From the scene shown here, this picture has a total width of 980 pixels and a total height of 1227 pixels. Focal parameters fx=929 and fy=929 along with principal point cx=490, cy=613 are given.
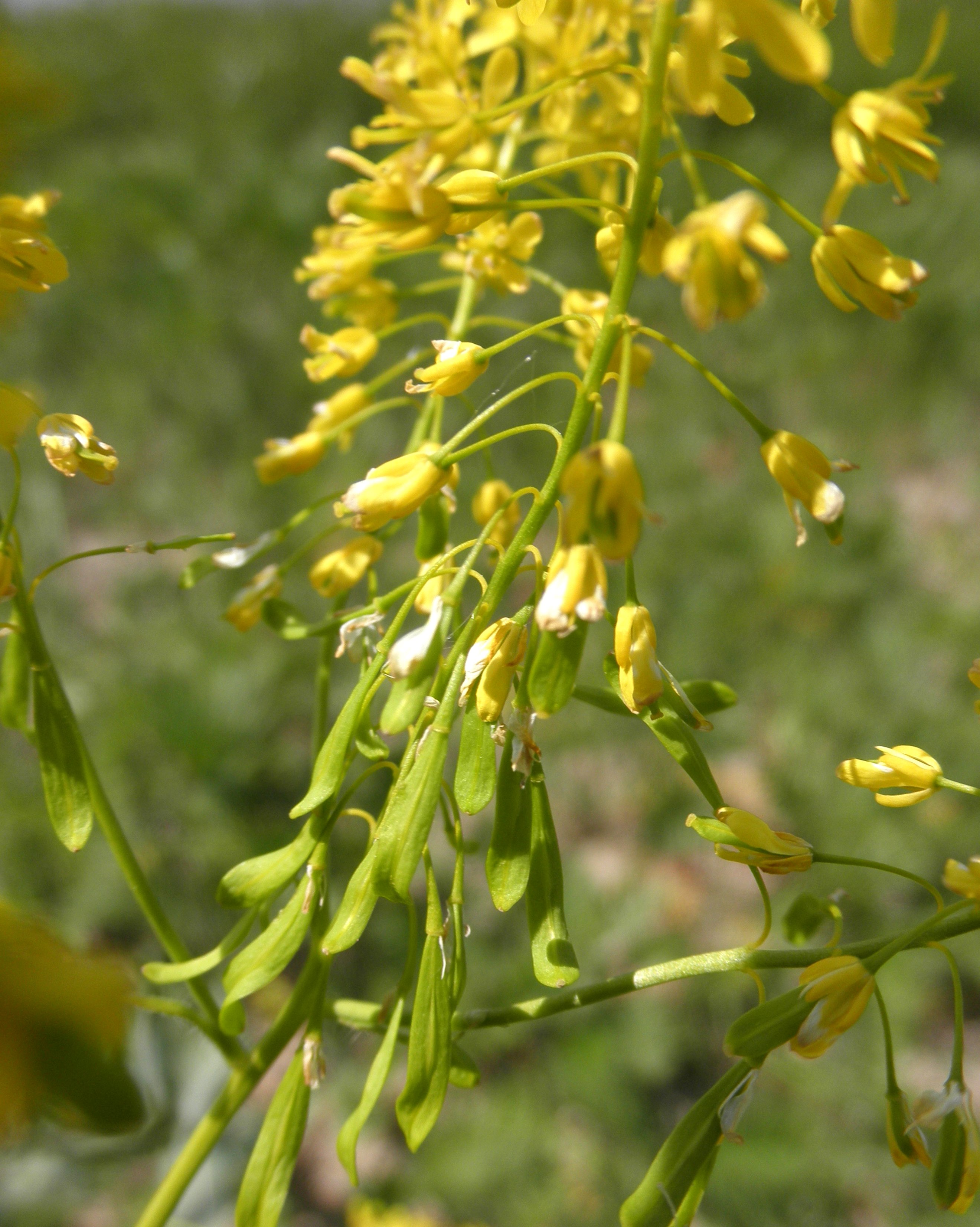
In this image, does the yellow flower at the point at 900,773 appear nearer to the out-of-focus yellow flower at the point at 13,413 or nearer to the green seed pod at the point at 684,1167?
the green seed pod at the point at 684,1167

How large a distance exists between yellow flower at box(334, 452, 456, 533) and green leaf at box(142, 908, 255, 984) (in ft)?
0.82

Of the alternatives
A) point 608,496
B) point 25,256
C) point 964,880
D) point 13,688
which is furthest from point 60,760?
point 964,880

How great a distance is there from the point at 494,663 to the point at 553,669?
42 mm

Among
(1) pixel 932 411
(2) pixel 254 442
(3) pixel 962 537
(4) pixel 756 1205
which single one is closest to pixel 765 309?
(1) pixel 932 411

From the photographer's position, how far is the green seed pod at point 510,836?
1.47 feet

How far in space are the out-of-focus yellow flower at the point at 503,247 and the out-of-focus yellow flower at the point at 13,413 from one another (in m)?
0.27

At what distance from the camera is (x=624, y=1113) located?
1810 mm

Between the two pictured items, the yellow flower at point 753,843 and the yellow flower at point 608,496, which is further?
the yellow flower at point 753,843

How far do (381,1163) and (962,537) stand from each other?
2485 mm

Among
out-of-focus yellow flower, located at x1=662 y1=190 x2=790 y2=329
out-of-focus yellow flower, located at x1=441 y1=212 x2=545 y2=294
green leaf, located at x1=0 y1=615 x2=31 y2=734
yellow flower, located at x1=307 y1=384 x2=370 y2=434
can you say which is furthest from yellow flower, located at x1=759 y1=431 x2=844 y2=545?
green leaf, located at x1=0 y1=615 x2=31 y2=734

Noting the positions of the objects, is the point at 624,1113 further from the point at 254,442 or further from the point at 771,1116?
the point at 254,442

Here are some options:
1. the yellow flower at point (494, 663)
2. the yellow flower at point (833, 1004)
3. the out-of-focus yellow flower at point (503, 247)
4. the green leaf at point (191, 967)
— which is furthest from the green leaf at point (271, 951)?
the out-of-focus yellow flower at point (503, 247)

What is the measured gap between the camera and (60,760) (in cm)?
53

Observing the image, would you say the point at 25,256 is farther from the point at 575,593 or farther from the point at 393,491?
the point at 575,593
